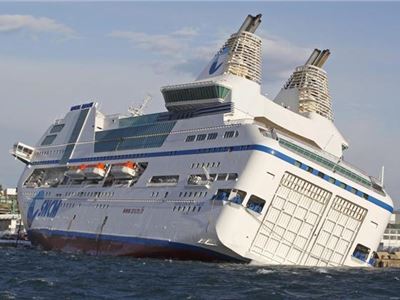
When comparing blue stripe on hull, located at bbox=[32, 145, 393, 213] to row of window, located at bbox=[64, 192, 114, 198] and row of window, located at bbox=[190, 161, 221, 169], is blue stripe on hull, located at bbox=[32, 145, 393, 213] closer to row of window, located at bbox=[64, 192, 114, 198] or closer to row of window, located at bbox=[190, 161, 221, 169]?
row of window, located at bbox=[190, 161, 221, 169]

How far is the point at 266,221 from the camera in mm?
42594

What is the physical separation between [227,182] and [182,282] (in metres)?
12.1

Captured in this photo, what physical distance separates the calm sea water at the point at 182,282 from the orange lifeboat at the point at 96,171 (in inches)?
552

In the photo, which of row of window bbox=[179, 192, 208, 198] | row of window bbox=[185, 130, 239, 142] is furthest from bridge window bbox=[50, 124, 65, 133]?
row of window bbox=[179, 192, 208, 198]

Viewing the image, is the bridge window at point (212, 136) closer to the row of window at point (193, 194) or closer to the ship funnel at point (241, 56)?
the row of window at point (193, 194)

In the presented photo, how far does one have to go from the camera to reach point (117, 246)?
5056 cm

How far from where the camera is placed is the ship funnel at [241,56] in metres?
52.3

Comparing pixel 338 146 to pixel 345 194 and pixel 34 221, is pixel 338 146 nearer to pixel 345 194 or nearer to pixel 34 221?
pixel 345 194

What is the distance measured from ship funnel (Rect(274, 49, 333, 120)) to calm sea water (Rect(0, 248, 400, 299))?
15860mm

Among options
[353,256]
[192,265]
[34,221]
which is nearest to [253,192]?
[192,265]

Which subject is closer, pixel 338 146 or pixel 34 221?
pixel 338 146

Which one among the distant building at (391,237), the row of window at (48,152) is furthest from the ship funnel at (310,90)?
the distant building at (391,237)

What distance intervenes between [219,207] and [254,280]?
9241 mm

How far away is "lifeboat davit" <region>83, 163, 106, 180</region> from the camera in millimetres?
56438
